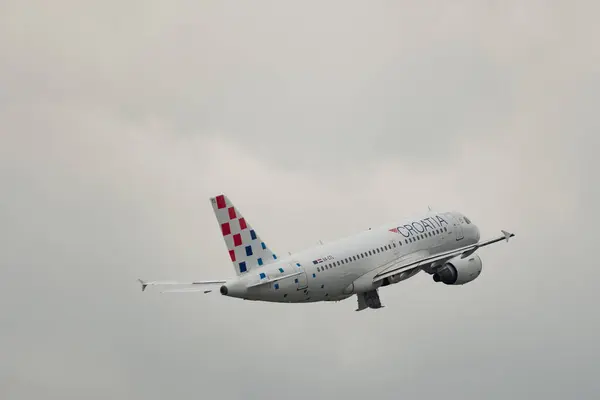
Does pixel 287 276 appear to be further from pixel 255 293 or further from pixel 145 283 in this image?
pixel 145 283

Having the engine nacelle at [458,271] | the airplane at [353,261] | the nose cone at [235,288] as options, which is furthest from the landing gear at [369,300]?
the nose cone at [235,288]

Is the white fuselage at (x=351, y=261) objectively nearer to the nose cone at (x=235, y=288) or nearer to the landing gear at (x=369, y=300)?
the nose cone at (x=235, y=288)

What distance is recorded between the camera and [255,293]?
108m

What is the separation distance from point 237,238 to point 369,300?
1423cm

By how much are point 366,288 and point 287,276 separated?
9068 millimetres

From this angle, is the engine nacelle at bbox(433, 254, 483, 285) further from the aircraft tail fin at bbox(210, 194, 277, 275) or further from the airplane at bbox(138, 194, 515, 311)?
the aircraft tail fin at bbox(210, 194, 277, 275)

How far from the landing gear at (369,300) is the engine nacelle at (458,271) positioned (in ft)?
21.8

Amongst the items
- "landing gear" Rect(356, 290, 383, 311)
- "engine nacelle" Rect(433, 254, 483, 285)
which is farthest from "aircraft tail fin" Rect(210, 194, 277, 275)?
"engine nacelle" Rect(433, 254, 483, 285)

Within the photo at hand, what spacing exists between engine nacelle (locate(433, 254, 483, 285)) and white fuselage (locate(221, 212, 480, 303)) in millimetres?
2665

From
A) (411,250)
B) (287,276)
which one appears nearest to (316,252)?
(287,276)

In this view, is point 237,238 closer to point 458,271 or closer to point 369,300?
point 369,300

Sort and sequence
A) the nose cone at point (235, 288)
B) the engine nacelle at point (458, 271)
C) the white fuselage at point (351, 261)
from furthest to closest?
the engine nacelle at point (458, 271) < the white fuselage at point (351, 261) < the nose cone at point (235, 288)

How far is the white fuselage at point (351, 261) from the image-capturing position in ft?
356

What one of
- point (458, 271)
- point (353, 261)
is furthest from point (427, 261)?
point (353, 261)
